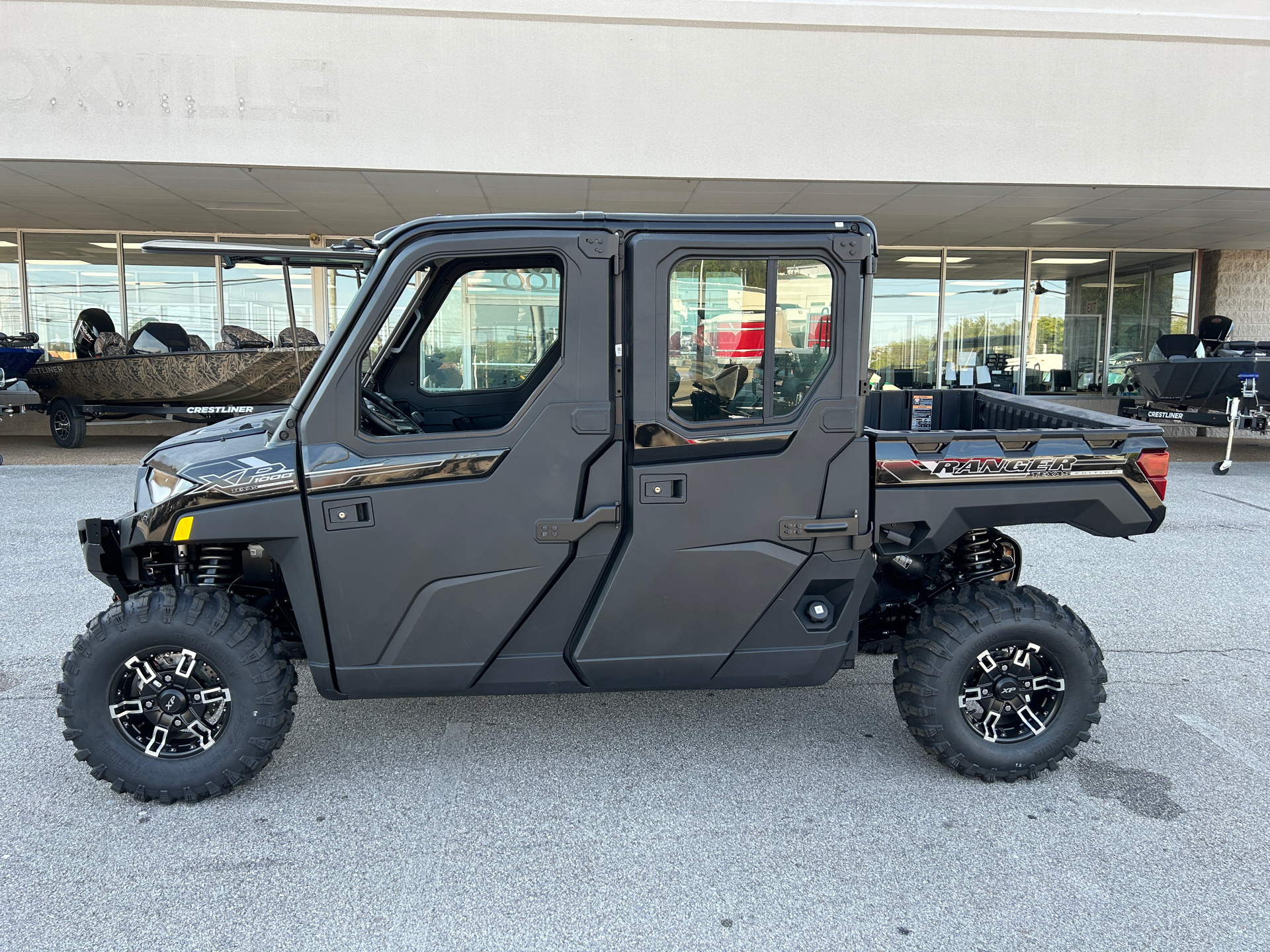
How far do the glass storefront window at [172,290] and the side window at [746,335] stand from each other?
14.8 metres

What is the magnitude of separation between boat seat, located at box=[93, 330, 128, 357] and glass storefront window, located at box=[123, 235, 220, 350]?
9.29 feet

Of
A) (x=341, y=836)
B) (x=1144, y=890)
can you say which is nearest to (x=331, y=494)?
(x=341, y=836)

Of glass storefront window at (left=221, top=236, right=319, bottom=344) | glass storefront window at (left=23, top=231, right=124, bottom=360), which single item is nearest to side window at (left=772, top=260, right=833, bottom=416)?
glass storefront window at (left=221, top=236, right=319, bottom=344)

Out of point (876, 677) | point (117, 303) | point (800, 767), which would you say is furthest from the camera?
point (117, 303)

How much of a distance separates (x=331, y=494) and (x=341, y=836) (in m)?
1.21

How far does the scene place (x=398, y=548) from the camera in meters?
3.01

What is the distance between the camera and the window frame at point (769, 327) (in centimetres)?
298

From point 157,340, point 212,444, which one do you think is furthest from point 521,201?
point 212,444

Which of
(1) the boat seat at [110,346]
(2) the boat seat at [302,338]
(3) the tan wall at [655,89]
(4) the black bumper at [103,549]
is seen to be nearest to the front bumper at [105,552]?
(4) the black bumper at [103,549]

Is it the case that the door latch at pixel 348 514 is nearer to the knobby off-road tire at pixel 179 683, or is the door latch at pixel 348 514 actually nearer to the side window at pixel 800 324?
the knobby off-road tire at pixel 179 683

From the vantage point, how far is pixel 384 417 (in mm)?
3201

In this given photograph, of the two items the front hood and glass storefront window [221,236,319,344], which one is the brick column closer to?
glass storefront window [221,236,319,344]

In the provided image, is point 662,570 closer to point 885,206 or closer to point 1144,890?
Answer: point 1144,890

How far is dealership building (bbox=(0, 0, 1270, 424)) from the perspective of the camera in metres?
10.2
